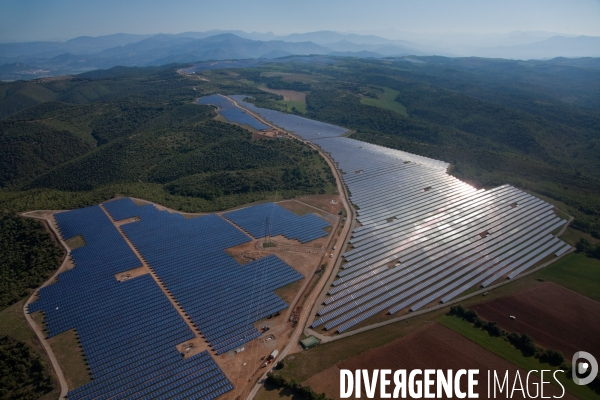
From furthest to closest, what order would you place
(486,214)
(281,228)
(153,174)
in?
(153,174) → (486,214) → (281,228)

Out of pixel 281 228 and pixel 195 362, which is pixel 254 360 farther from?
pixel 281 228

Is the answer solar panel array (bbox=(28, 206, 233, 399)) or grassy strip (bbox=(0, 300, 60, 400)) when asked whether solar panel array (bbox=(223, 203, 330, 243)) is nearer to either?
solar panel array (bbox=(28, 206, 233, 399))

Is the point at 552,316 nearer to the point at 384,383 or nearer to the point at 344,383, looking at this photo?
the point at 384,383

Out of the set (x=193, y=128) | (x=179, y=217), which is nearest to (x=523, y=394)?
(x=179, y=217)

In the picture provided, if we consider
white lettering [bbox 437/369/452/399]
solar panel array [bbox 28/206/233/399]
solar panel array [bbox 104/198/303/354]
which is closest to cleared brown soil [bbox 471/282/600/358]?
white lettering [bbox 437/369/452/399]

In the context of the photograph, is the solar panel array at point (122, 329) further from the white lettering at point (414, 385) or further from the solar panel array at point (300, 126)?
the solar panel array at point (300, 126)

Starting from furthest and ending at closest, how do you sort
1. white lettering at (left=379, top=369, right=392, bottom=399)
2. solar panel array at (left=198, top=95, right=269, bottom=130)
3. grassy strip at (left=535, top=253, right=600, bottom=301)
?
solar panel array at (left=198, top=95, right=269, bottom=130), grassy strip at (left=535, top=253, right=600, bottom=301), white lettering at (left=379, top=369, right=392, bottom=399)

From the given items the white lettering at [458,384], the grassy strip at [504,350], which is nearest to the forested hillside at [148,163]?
the grassy strip at [504,350]
